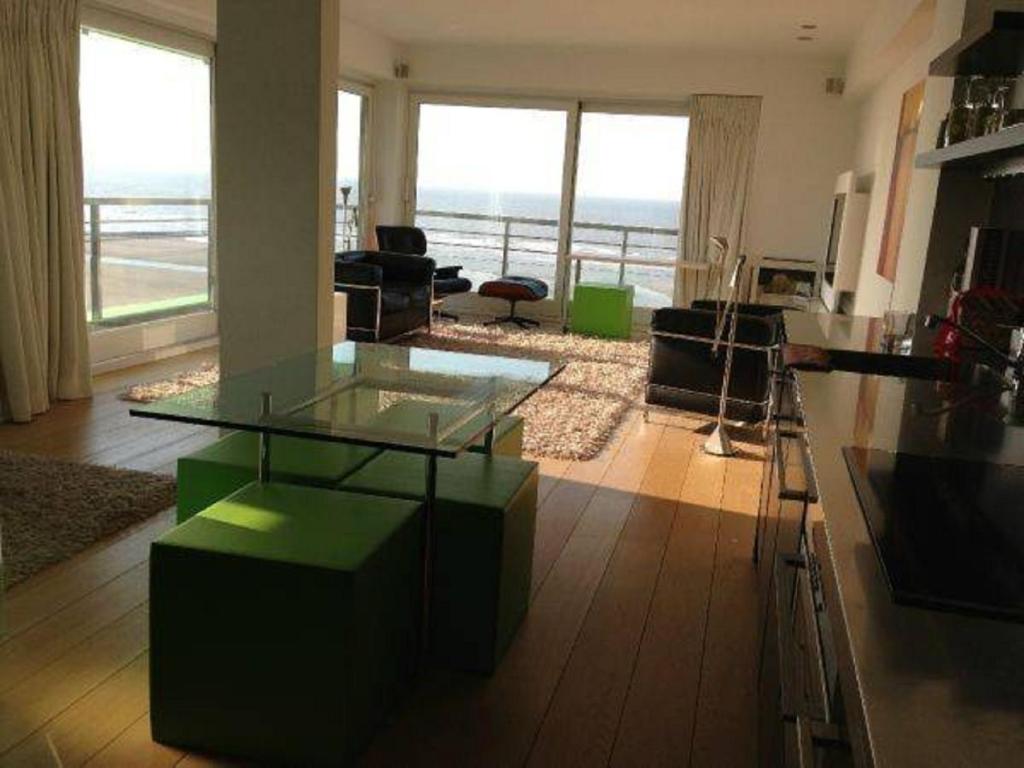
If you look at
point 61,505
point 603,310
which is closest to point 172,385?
point 61,505

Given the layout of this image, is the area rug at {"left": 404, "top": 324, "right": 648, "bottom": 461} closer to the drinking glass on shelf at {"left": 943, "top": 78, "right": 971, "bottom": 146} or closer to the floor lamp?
the floor lamp

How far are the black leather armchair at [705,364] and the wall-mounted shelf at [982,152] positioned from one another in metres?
1.79

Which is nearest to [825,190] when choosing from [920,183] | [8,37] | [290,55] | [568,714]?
[920,183]

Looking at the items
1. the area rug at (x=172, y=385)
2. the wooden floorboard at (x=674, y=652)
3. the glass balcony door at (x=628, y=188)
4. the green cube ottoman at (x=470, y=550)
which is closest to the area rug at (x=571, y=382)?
the wooden floorboard at (x=674, y=652)

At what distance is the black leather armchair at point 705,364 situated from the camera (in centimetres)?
486

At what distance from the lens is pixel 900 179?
493 cm

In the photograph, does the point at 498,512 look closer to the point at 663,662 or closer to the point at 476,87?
the point at 663,662

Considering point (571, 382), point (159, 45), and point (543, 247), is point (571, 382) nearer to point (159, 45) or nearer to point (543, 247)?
point (543, 247)

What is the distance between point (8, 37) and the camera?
4.44 metres

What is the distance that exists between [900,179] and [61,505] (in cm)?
432

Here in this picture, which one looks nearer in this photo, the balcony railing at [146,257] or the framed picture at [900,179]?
the framed picture at [900,179]

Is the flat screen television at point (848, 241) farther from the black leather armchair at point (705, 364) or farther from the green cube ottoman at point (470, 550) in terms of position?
the green cube ottoman at point (470, 550)

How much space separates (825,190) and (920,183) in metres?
4.64

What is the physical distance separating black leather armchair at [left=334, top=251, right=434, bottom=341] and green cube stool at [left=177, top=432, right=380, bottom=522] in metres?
4.17
